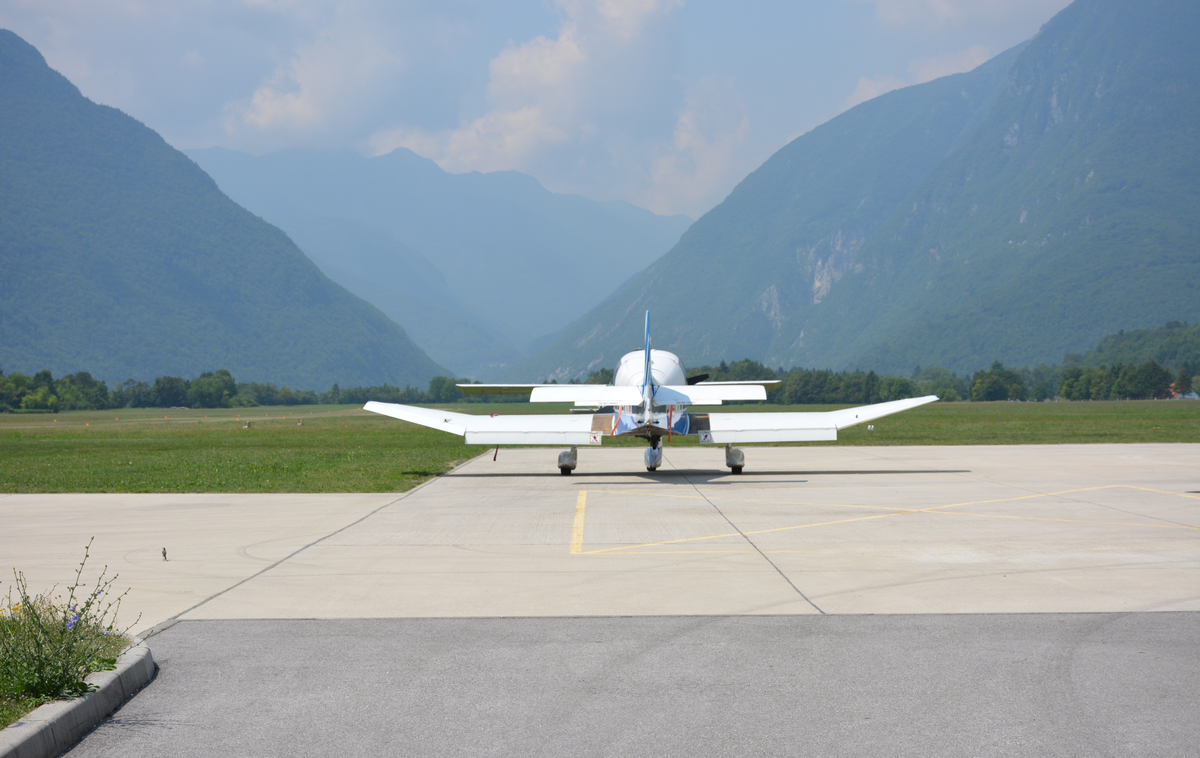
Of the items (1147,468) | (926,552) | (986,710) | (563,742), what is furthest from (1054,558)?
(1147,468)

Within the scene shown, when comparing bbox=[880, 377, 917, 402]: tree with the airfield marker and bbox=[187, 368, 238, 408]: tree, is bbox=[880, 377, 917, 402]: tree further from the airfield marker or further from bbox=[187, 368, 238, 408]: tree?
the airfield marker

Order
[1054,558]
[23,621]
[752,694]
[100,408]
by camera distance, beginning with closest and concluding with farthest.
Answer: [752,694] → [23,621] → [1054,558] → [100,408]

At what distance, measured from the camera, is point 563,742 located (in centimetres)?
588

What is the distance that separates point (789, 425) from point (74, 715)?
21.0 meters

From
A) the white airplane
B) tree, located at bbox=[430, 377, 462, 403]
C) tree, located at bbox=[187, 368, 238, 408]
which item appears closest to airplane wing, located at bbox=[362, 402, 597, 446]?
the white airplane

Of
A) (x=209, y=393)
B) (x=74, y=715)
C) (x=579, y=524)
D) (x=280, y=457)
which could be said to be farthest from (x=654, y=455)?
(x=209, y=393)

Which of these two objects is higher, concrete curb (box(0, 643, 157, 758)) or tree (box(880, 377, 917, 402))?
tree (box(880, 377, 917, 402))

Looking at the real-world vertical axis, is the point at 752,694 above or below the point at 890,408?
below

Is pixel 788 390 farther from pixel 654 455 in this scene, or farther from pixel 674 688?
pixel 674 688

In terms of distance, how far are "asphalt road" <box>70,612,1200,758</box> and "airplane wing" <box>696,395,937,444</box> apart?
50.3 ft

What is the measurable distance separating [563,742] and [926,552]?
8921 mm

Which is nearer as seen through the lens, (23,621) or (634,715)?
(634,715)

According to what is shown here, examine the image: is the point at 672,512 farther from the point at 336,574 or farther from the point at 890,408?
the point at 890,408

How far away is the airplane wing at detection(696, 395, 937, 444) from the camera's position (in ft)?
80.6
